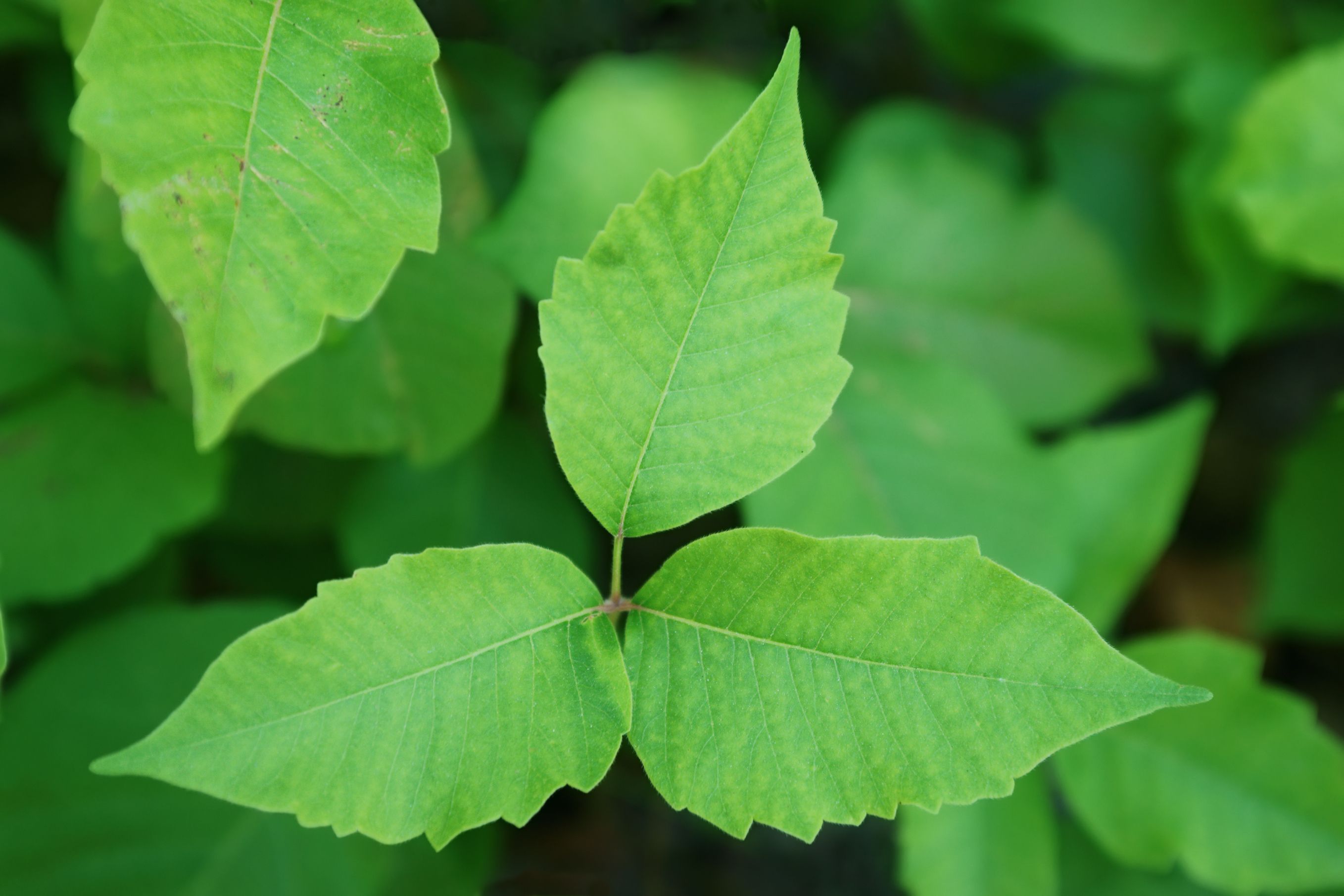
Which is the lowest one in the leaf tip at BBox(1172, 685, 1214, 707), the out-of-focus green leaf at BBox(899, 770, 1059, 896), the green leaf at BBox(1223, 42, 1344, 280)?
the out-of-focus green leaf at BBox(899, 770, 1059, 896)

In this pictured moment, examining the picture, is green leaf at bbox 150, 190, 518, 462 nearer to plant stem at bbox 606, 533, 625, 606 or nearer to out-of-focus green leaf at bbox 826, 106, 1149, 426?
plant stem at bbox 606, 533, 625, 606

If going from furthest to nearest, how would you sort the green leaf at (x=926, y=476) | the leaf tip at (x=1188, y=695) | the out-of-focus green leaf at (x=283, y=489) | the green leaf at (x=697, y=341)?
1. the out-of-focus green leaf at (x=283, y=489)
2. the green leaf at (x=926, y=476)
3. the green leaf at (x=697, y=341)
4. the leaf tip at (x=1188, y=695)

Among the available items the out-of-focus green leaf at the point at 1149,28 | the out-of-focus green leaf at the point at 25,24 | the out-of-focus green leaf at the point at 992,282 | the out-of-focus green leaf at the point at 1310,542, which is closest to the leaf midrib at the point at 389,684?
the out-of-focus green leaf at the point at 992,282

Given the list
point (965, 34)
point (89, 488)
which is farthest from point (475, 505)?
point (965, 34)

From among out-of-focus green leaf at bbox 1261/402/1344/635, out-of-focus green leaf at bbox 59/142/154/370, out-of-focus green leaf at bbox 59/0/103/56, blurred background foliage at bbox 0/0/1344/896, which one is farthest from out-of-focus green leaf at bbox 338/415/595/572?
out-of-focus green leaf at bbox 1261/402/1344/635

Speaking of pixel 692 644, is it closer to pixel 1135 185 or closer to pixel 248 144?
pixel 248 144

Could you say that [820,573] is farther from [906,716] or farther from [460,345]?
[460,345]

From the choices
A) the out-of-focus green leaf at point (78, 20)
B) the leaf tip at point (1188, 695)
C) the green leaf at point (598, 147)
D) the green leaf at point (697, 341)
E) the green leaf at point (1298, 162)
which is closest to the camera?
the leaf tip at point (1188, 695)

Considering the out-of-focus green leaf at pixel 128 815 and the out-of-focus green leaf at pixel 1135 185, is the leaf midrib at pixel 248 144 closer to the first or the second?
the out-of-focus green leaf at pixel 128 815

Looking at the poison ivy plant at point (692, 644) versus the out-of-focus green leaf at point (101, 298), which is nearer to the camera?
the poison ivy plant at point (692, 644)
